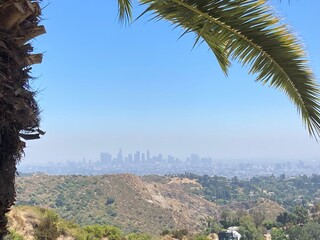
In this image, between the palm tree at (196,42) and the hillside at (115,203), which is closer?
the palm tree at (196,42)

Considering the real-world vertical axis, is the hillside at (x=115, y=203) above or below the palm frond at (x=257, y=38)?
below

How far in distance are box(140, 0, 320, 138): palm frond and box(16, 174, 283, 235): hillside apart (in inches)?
2374

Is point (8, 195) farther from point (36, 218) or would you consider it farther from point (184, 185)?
point (184, 185)

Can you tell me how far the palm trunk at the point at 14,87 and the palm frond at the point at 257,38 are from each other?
40.9 inches

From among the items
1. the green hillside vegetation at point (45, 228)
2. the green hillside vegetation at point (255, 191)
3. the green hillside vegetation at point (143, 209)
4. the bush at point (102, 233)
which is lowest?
the green hillside vegetation at point (255, 191)

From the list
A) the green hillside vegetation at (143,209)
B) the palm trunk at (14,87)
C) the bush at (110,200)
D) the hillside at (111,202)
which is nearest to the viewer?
the palm trunk at (14,87)

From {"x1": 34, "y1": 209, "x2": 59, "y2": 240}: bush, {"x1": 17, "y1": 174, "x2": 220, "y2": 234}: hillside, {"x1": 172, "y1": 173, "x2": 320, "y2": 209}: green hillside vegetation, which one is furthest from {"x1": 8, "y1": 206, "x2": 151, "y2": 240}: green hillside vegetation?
{"x1": 172, "y1": 173, "x2": 320, "y2": 209}: green hillside vegetation

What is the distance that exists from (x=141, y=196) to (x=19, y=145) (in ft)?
270

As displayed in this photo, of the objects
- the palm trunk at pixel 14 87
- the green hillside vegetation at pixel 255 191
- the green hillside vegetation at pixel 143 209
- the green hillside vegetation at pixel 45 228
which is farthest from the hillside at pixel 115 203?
the palm trunk at pixel 14 87

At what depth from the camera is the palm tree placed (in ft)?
9.31

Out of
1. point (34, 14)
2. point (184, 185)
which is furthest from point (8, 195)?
point (184, 185)

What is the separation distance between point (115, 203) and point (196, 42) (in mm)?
74736

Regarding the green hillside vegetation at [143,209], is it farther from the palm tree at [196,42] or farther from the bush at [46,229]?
the palm tree at [196,42]

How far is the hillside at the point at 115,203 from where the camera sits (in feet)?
221
